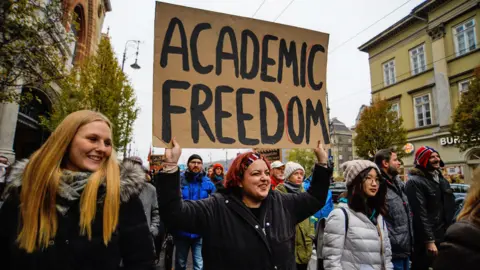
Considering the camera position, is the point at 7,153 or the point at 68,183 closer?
the point at 68,183

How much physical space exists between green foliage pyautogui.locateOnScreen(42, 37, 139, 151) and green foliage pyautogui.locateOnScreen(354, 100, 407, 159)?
14186 millimetres

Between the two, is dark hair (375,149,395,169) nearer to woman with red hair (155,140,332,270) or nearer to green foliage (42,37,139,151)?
woman with red hair (155,140,332,270)

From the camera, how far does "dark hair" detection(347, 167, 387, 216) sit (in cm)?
260

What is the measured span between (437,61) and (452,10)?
3.30 m

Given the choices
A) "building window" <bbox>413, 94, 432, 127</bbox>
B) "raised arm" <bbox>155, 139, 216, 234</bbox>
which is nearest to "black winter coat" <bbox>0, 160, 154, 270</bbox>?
"raised arm" <bbox>155, 139, 216, 234</bbox>

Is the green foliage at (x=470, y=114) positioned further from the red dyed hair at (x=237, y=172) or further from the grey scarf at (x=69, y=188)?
the grey scarf at (x=69, y=188)

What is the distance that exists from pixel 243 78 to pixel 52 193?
1.59 m

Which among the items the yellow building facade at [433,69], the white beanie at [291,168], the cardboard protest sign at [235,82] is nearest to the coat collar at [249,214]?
the cardboard protest sign at [235,82]

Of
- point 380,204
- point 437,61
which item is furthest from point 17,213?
point 437,61

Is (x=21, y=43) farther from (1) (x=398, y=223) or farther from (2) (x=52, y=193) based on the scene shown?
(1) (x=398, y=223)

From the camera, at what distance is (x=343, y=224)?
2451mm

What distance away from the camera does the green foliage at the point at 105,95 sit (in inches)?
475

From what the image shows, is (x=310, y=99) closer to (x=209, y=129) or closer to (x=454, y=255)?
(x=209, y=129)

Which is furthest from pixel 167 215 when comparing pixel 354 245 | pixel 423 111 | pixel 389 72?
pixel 389 72
